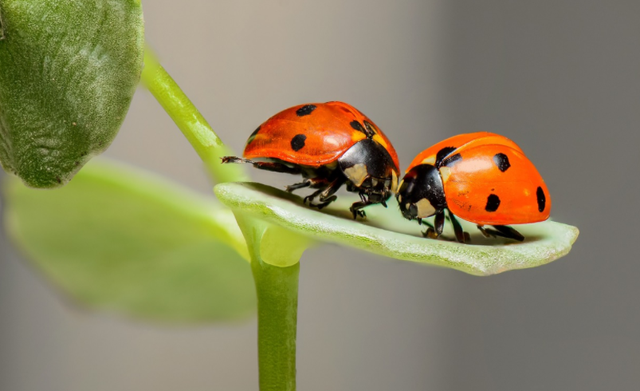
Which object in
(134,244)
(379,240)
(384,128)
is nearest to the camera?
(379,240)

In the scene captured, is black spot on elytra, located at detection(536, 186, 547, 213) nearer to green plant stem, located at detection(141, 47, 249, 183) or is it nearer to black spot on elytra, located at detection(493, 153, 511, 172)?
black spot on elytra, located at detection(493, 153, 511, 172)

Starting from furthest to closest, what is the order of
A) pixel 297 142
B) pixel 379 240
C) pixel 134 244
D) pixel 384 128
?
pixel 384 128 < pixel 134 244 < pixel 297 142 < pixel 379 240

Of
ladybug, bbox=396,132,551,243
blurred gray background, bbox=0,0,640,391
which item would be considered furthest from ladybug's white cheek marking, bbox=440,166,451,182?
blurred gray background, bbox=0,0,640,391

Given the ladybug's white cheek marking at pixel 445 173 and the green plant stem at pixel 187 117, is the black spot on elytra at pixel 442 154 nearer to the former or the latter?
the ladybug's white cheek marking at pixel 445 173

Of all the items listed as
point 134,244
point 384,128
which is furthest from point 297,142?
point 384,128

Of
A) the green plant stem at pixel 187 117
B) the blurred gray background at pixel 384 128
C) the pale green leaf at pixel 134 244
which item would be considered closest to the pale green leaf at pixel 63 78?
the green plant stem at pixel 187 117

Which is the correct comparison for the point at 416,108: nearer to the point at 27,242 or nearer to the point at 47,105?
the point at 27,242

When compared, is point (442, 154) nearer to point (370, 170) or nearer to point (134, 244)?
point (370, 170)
